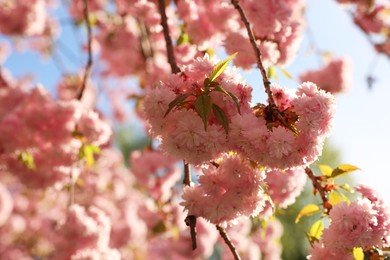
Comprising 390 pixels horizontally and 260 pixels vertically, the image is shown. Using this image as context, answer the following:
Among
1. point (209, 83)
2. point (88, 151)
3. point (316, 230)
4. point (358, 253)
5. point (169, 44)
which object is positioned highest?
point (88, 151)

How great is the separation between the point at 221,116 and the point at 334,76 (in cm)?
224

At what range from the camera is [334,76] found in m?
2.99

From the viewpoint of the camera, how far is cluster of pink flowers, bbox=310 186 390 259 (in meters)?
1.02

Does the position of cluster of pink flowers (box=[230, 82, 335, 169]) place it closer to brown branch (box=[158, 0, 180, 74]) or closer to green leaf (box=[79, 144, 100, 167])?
brown branch (box=[158, 0, 180, 74])

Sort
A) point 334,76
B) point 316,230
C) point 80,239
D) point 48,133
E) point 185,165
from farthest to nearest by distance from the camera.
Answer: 1. point 334,76
2. point 48,133
3. point 80,239
4. point 316,230
5. point 185,165

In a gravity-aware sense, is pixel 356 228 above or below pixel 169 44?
below

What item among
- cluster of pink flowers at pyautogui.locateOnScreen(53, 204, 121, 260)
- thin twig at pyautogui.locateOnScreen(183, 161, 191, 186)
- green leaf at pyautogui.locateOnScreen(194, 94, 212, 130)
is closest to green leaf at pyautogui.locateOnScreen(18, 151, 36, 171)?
cluster of pink flowers at pyautogui.locateOnScreen(53, 204, 121, 260)

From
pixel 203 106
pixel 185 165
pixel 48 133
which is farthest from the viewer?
pixel 48 133

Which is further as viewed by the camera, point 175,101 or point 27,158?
point 27,158

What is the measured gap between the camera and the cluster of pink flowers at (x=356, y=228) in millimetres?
1024

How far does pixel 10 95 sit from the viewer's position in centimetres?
256

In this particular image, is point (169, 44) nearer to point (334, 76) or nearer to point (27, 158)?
point (27, 158)

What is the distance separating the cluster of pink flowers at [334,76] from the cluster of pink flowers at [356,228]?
6.50ft

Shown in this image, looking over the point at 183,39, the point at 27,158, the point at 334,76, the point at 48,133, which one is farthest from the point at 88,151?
the point at 334,76
